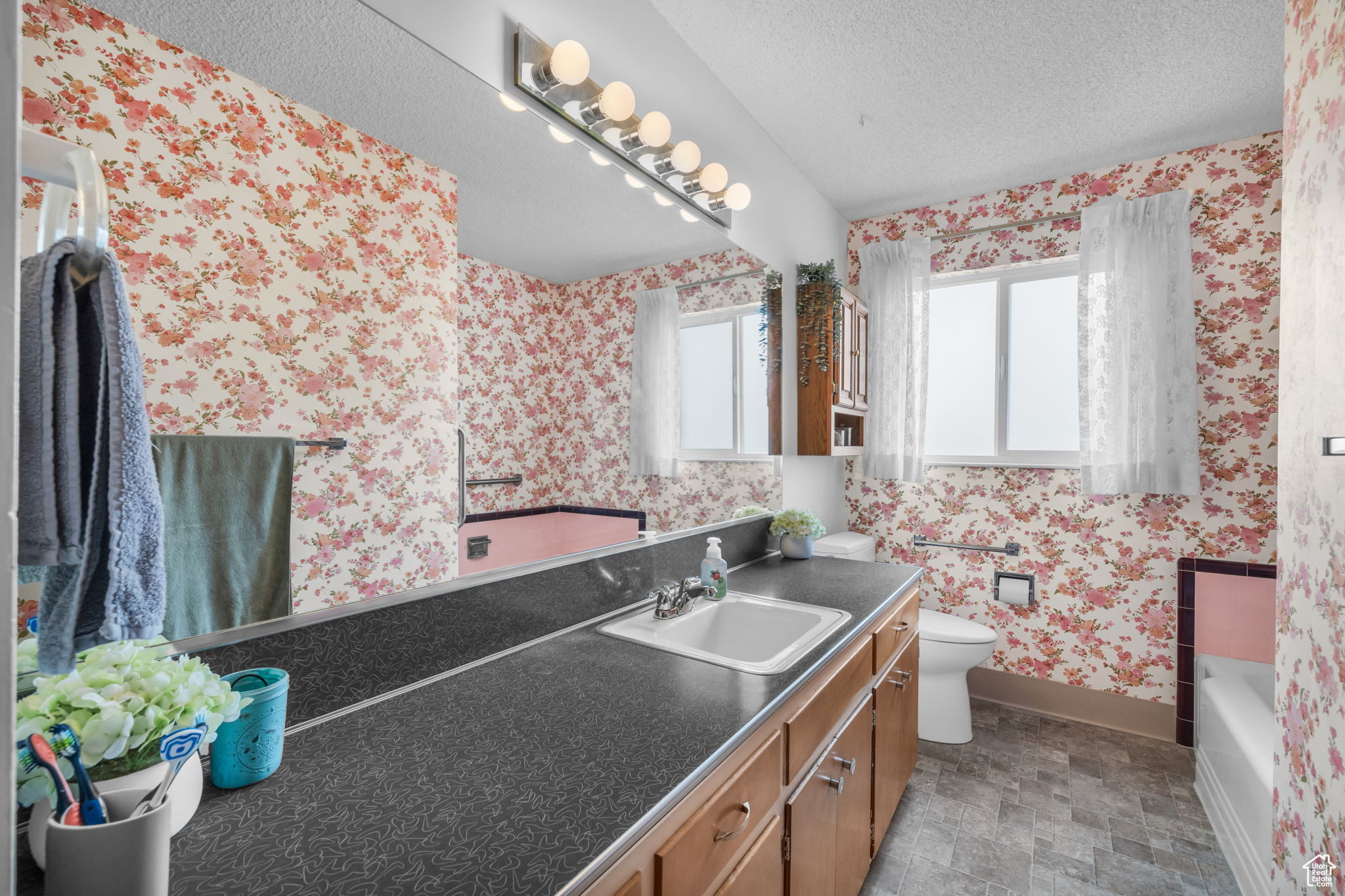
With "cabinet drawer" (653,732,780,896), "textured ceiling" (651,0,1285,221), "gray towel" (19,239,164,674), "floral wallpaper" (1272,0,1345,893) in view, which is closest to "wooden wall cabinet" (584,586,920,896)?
"cabinet drawer" (653,732,780,896)

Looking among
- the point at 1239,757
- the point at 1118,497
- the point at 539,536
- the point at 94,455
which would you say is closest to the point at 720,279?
the point at 539,536

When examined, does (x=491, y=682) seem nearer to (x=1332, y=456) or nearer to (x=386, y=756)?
(x=386, y=756)

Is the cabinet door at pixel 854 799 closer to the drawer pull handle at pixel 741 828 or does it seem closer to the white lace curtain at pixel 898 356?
the drawer pull handle at pixel 741 828

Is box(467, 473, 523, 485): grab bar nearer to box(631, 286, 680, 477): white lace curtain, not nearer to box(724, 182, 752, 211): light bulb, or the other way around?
box(631, 286, 680, 477): white lace curtain

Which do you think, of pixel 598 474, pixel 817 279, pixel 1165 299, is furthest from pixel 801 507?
pixel 1165 299

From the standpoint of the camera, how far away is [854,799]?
1.45 meters

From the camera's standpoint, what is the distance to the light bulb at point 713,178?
1757 mm

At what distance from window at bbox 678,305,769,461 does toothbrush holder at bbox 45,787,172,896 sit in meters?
1.34

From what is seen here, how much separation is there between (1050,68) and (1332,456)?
1.60 meters

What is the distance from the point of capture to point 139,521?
1.52ft

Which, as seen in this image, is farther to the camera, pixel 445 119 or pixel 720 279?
pixel 720 279

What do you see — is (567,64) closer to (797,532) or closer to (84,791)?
(84,791)

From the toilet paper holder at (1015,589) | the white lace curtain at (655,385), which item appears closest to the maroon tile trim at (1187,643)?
the toilet paper holder at (1015,589)

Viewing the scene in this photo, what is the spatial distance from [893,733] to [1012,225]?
229 cm
